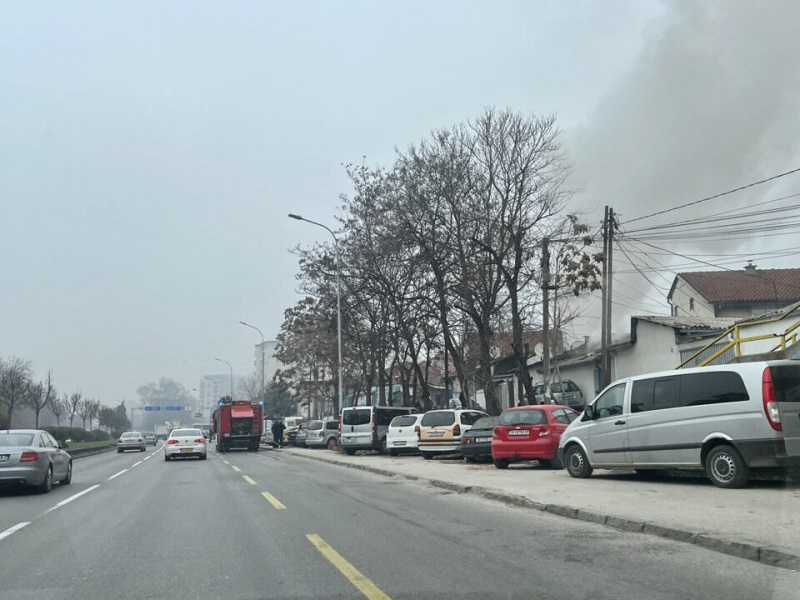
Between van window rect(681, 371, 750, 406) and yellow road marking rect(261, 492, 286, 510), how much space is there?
7.00 meters

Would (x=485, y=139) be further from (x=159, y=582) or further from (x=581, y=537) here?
(x=159, y=582)

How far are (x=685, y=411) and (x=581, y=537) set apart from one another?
15.8ft

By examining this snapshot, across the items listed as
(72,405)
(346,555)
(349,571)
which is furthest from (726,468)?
(72,405)

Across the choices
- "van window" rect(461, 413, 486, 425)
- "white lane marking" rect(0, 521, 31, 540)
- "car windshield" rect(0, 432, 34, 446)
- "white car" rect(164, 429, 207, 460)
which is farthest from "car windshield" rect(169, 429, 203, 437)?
"white lane marking" rect(0, 521, 31, 540)

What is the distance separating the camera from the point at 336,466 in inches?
960

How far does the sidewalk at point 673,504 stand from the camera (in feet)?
25.4

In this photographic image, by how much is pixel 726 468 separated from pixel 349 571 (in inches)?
294

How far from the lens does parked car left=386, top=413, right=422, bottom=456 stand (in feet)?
88.7

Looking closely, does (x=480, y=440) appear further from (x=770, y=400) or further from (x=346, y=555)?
(x=346, y=555)

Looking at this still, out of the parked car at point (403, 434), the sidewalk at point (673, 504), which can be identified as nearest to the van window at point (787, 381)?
the sidewalk at point (673, 504)

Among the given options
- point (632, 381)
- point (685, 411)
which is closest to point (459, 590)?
point (685, 411)

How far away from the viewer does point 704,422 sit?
12.2 meters

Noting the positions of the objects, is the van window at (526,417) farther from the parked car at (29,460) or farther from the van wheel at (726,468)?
the parked car at (29,460)

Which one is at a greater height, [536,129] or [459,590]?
[536,129]
